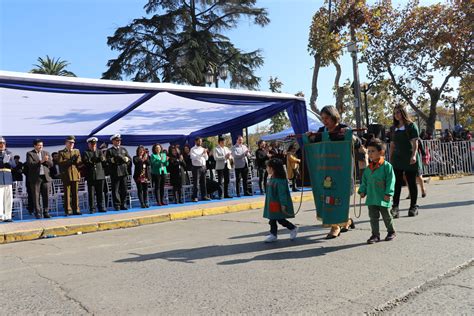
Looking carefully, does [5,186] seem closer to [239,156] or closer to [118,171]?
[118,171]

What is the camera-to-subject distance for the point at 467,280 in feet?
12.0

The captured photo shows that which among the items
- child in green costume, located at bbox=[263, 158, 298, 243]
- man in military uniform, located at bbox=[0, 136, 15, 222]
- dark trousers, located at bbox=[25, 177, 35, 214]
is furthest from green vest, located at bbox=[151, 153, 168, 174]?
child in green costume, located at bbox=[263, 158, 298, 243]

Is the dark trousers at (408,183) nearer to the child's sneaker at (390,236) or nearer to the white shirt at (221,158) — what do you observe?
the child's sneaker at (390,236)

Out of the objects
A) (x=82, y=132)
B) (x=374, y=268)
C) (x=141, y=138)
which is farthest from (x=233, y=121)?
(x=374, y=268)

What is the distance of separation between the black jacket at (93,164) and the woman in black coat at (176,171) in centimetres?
209

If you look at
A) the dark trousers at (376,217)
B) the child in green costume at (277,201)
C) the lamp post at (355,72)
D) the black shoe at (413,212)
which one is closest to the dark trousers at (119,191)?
the child in green costume at (277,201)

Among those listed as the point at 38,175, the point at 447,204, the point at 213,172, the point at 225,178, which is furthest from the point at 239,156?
the point at 447,204

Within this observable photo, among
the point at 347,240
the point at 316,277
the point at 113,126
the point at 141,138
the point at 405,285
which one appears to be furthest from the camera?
the point at 141,138

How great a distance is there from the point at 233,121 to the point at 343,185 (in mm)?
11236

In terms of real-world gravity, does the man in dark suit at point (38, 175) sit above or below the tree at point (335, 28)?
below

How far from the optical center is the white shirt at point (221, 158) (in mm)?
12906

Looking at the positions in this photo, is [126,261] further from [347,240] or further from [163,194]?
[163,194]

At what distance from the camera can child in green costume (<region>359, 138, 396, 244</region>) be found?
534cm

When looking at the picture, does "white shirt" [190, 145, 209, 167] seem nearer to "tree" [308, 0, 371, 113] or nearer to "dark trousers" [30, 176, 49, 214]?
"dark trousers" [30, 176, 49, 214]
